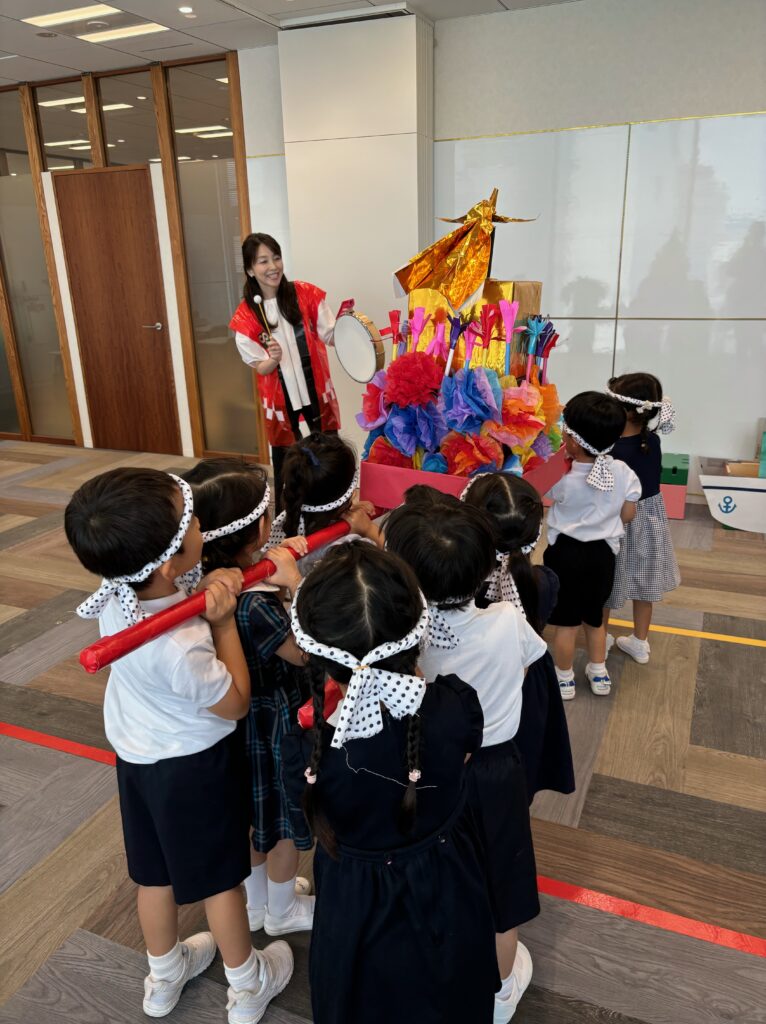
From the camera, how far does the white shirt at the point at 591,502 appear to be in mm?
2348

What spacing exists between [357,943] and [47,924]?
1067 mm

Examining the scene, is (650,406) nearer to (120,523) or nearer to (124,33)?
(120,523)

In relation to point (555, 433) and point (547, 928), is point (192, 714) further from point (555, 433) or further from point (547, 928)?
point (555, 433)

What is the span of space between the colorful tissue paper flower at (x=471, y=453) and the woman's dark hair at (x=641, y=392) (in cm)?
76

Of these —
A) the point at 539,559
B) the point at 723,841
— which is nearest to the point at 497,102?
the point at 539,559

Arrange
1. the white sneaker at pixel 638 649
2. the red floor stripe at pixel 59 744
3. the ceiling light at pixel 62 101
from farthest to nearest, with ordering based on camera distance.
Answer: the ceiling light at pixel 62 101, the white sneaker at pixel 638 649, the red floor stripe at pixel 59 744

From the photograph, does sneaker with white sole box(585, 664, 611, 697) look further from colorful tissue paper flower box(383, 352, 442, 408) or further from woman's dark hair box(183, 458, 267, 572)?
woman's dark hair box(183, 458, 267, 572)

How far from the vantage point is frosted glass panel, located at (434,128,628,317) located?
4262mm

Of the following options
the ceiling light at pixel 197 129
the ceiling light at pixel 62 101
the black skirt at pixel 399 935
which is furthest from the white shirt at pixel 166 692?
the ceiling light at pixel 62 101

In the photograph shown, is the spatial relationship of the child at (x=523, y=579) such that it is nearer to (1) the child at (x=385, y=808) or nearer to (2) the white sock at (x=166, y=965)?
(1) the child at (x=385, y=808)

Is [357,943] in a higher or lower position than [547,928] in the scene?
higher


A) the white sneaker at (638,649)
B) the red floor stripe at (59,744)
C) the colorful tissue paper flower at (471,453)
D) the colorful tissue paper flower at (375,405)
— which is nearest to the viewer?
the colorful tissue paper flower at (471,453)

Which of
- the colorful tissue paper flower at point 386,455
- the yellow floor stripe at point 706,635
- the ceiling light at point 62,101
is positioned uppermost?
the ceiling light at point 62,101

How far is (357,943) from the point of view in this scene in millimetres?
1103
